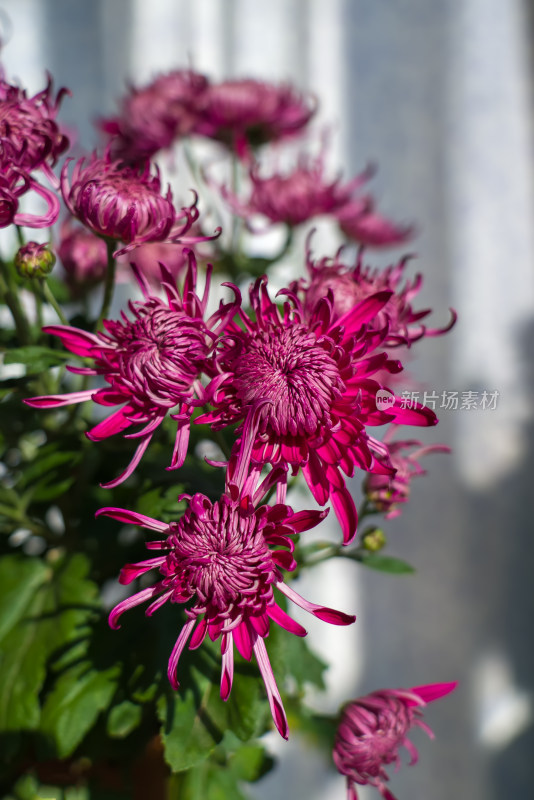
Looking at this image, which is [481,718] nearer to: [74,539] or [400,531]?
[400,531]

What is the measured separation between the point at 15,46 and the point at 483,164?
26.0 inches

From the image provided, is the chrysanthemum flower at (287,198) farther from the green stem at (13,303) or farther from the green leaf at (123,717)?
the green leaf at (123,717)

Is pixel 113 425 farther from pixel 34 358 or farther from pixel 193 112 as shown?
pixel 193 112

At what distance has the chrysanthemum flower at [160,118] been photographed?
55cm

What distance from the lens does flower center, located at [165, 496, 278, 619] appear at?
0.92 feet

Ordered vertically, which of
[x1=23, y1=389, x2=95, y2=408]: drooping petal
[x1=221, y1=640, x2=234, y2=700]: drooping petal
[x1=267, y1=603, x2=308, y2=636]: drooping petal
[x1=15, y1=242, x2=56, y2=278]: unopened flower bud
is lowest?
[x1=221, y1=640, x2=234, y2=700]: drooping petal

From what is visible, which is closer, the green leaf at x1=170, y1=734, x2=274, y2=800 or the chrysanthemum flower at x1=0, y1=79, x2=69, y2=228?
the chrysanthemum flower at x1=0, y1=79, x2=69, y2=228

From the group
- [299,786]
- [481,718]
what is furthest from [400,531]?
[299,786]

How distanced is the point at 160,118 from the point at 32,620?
378 millimetres

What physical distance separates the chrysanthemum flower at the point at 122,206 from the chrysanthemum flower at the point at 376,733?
0.90 ft

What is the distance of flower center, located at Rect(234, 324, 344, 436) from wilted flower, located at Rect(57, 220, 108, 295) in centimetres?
23

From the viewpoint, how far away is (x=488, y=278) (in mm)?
950

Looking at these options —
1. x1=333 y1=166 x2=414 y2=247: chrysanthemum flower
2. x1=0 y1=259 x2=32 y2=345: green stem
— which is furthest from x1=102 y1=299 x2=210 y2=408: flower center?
x1=333 y1=166 x2=414 y2=247: chrysanthemum flower

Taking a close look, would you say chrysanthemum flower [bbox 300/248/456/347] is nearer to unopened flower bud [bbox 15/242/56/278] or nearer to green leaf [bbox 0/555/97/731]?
unopened flower bud [bbox 15/242/56/278]
